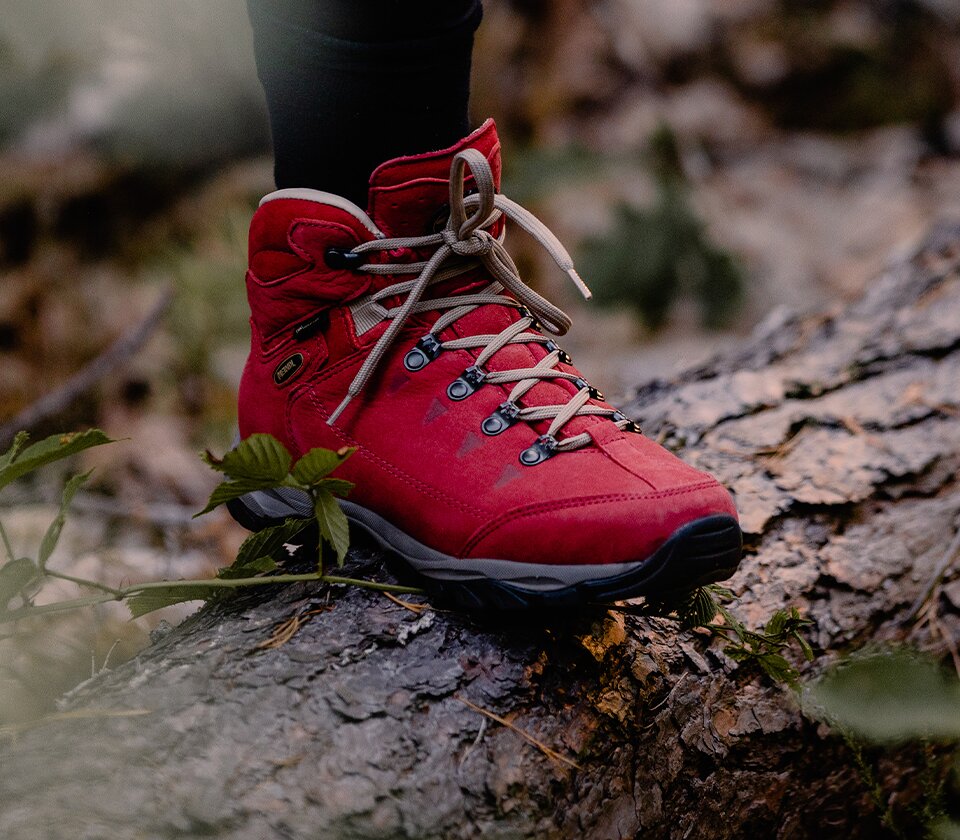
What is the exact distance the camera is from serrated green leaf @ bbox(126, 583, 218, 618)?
828 mm

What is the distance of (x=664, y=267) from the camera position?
3.59 m

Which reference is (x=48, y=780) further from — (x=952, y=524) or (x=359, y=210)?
(x=952, y=524)

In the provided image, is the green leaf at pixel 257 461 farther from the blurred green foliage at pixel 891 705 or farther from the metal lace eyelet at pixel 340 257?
the blurred green foliage at pixel 891 705

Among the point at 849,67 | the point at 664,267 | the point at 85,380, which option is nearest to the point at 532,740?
the point at 85,380

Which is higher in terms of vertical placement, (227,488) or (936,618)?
(227,488)

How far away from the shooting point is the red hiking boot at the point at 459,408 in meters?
0.79

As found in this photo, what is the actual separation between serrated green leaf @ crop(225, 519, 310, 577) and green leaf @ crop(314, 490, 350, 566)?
0.28 ft

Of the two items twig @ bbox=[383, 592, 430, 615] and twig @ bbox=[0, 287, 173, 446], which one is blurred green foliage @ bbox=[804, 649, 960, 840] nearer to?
twig @ bbox=[383, 592, 430, 615]

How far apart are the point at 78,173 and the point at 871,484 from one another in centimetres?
355

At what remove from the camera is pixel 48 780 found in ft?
2.11

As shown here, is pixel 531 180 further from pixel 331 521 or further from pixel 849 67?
pixel 331 521

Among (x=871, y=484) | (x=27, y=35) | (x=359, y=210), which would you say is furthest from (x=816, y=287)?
(x=27, y=35)

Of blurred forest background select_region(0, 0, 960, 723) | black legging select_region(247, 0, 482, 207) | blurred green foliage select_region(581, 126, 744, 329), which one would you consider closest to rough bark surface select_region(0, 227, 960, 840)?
black legging select_region(247, 0, 482, 207)

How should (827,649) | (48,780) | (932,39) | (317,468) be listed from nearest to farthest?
1. (48,780)
2. (317,468)
3. (827,649)
4. (932,39)
